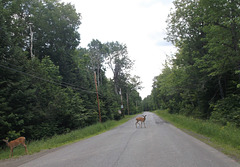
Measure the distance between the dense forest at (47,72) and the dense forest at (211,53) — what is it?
1243cm

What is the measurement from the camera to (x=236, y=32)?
13.7m

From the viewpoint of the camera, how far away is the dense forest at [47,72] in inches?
622

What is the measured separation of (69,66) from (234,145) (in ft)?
108

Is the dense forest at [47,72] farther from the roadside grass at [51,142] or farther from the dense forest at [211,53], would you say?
the dense forest at [211,53]

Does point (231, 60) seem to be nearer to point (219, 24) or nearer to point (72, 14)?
point (219, 24)

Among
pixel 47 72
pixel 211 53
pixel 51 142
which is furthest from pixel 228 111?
pixel 47 72

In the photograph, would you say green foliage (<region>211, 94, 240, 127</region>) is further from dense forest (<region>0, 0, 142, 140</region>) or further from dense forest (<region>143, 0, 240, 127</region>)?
dense forest (<region>0, 0, 142, 140</region>)

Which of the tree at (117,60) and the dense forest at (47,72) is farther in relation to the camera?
the tree at (117,60)

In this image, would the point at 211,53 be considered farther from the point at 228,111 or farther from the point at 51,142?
the point at 51,142

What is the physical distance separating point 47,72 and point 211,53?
18.4m

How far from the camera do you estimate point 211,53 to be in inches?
648

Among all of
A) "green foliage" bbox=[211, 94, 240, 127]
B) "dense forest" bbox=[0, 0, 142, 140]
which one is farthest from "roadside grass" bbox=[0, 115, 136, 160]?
"green foliage" bbox=[211, 94, 240, 127]

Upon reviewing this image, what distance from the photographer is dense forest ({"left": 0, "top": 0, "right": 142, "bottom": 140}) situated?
15798mm

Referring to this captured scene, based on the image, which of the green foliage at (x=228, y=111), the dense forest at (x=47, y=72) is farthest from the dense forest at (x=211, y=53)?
the dense forest at (x=47, y=72)
